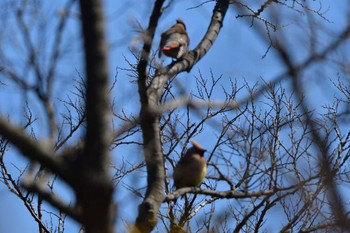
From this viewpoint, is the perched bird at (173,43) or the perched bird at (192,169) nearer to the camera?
the perched bird at (192,169)

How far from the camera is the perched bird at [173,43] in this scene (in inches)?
298

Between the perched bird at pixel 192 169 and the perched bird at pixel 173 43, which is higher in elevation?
the perched bird at pixel 173 43

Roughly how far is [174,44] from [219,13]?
83.3 inches

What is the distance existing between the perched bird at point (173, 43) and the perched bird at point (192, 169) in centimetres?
109

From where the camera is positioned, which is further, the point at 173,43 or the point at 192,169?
the point at 173,43

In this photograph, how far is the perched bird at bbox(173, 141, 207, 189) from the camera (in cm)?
707

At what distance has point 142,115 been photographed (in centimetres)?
358

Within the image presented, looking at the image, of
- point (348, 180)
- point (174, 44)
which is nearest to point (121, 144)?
point (174, 44)

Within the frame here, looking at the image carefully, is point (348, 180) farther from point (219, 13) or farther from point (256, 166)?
point (219, 13)

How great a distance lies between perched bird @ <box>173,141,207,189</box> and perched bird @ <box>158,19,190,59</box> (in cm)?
A: 109

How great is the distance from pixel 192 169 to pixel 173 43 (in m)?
1.61

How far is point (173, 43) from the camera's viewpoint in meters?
7.81

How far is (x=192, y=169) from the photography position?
23.3ft

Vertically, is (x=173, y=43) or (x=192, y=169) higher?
(x=173, y=43)
